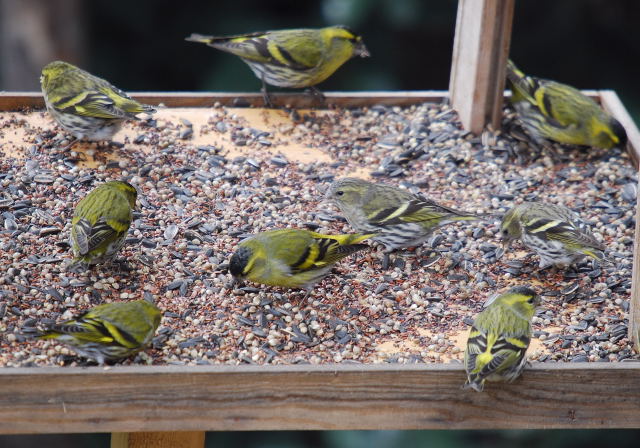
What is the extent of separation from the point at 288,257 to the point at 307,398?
3.02 feet

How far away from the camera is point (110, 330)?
375 centimetres

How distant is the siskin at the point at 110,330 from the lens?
366cm

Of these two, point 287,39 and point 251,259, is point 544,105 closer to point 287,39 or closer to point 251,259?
point 287,39

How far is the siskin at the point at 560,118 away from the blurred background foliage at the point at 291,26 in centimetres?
126

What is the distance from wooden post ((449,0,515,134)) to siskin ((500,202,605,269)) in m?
1.16

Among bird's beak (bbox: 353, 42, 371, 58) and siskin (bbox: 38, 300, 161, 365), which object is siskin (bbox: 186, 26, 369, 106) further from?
siskin (bbox: 38, 300, 161, 365)

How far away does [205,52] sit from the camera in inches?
341

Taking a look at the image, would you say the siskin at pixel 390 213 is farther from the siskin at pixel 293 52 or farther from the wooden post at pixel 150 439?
the wooden post at pixel 150 439

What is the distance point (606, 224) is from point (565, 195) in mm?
377

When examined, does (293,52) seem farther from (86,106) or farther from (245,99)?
(86,106)

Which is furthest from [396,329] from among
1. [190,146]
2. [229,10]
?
[229,10]

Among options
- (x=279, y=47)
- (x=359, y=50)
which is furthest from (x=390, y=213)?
(x=359, y=50)

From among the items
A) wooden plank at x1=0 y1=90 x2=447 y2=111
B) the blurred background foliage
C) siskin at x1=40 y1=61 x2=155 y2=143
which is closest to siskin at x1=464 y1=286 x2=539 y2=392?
siskin at x1=40 y1=61 x2=155 y2=143

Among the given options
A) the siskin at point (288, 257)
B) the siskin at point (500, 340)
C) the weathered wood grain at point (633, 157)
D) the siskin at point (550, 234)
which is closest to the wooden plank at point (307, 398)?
the siskin at point (500, 340)
